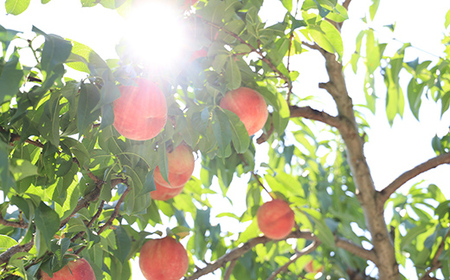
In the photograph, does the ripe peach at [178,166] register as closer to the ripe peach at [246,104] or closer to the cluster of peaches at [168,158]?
the cluster of peaches at [168,158]

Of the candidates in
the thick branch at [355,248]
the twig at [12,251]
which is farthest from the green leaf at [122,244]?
the thick branch at [355,248]

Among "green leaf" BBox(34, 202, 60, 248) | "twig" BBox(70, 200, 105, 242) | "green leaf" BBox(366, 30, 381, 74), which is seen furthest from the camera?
"green leaf" BBox(366, 30, 381, 74)

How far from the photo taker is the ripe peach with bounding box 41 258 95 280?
1.23 m

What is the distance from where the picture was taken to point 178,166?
4.94 feet

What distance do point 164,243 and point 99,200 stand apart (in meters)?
0.54

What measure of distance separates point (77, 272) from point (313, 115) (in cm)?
120

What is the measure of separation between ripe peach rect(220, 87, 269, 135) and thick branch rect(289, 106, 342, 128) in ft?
1.31

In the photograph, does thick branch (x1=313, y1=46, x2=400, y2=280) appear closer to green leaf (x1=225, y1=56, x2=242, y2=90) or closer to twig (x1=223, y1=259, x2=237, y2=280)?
twig (x1=223, y1=259, x2=237, y2=280)

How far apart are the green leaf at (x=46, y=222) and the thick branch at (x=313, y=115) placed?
1.12 metres

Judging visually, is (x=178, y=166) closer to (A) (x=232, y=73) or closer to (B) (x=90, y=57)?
(A) (x=232, y=73)

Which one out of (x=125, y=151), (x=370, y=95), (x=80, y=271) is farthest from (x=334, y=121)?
(x=80, y=271)

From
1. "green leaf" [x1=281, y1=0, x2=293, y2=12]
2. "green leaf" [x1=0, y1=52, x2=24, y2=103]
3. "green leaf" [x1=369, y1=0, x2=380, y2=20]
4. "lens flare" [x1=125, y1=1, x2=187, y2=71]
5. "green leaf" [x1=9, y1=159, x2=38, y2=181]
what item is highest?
"green leaf" [x1=369, y1=0, x2=380, y2=20]

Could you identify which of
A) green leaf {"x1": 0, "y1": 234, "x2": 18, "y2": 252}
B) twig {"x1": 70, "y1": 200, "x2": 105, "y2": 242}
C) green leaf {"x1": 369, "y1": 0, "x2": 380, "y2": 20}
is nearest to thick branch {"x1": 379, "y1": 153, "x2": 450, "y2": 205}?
green leaf {"x1": 369, "y1": 0, "x2": 380, "y2": 20}

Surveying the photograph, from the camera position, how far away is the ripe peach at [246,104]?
55.9 inches
